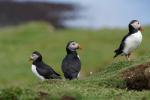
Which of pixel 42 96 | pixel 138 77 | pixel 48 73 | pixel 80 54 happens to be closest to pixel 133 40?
pixel 48 73

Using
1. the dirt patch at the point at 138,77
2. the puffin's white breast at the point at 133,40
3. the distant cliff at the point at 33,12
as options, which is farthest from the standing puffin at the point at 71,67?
the distant cliff at the point at 33,12

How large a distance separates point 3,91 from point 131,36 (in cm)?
732

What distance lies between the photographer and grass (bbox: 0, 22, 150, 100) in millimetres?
16047

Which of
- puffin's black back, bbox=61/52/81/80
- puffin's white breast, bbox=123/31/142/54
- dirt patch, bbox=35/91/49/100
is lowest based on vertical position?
dirt patch, bbox=35/91/49/100

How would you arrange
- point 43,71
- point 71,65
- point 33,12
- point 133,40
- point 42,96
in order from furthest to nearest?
point 33,12 < point 133,40 < point 43,71 < point 71,65 < point 42,96

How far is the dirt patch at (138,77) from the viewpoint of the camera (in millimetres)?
16469

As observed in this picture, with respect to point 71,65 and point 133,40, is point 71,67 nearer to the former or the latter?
point 71,65

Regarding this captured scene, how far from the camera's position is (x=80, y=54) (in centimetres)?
3428

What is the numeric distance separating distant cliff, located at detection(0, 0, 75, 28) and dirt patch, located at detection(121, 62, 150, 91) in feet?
112

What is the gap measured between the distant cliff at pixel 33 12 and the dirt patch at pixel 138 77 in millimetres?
34180

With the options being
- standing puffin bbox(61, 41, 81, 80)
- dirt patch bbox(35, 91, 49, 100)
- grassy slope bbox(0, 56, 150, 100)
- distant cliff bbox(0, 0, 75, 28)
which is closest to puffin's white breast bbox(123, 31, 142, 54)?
standing puffin bbox(61, 41, 81, 80)

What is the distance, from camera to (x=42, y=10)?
183ft

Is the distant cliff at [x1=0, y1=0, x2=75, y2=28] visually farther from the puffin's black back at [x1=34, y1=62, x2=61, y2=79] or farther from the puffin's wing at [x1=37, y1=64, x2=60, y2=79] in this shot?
the puffin's wing at [x1=37, y1=64, x2=60, y2=79]

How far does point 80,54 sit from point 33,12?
798 inches
